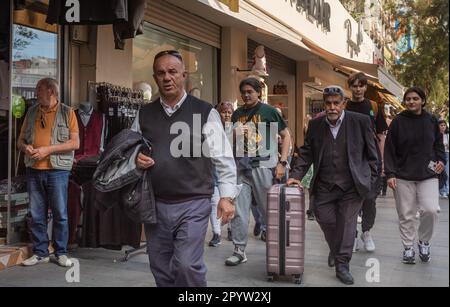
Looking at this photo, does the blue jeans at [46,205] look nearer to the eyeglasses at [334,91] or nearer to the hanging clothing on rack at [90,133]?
the hanging clothing on rack at [90,133]

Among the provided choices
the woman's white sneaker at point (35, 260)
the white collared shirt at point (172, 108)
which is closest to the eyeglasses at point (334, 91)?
the white collared shirt at point (172, 108)

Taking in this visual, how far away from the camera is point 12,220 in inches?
249

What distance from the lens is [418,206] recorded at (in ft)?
19.8

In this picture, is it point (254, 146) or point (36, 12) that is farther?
point (36, 12)

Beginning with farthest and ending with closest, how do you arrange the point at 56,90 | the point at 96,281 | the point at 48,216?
the point at 48,216 < the point at 56,90 < the point at 96,281

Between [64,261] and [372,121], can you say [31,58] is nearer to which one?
[64,261]

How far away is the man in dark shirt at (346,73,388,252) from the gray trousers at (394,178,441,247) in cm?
35

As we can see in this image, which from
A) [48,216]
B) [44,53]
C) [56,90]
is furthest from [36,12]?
[48,216]

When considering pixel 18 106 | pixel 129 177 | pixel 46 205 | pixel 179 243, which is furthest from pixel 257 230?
pixel 129 177

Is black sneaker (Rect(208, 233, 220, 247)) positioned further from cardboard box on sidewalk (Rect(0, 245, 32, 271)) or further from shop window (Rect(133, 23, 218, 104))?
shop window (Rect(133, 23, 218, 104))

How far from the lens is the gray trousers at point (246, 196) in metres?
5.97

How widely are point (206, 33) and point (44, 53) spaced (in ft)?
15.5

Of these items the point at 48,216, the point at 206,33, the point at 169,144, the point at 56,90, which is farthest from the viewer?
the point at 206,33

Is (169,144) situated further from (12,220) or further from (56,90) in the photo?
(12,220)
